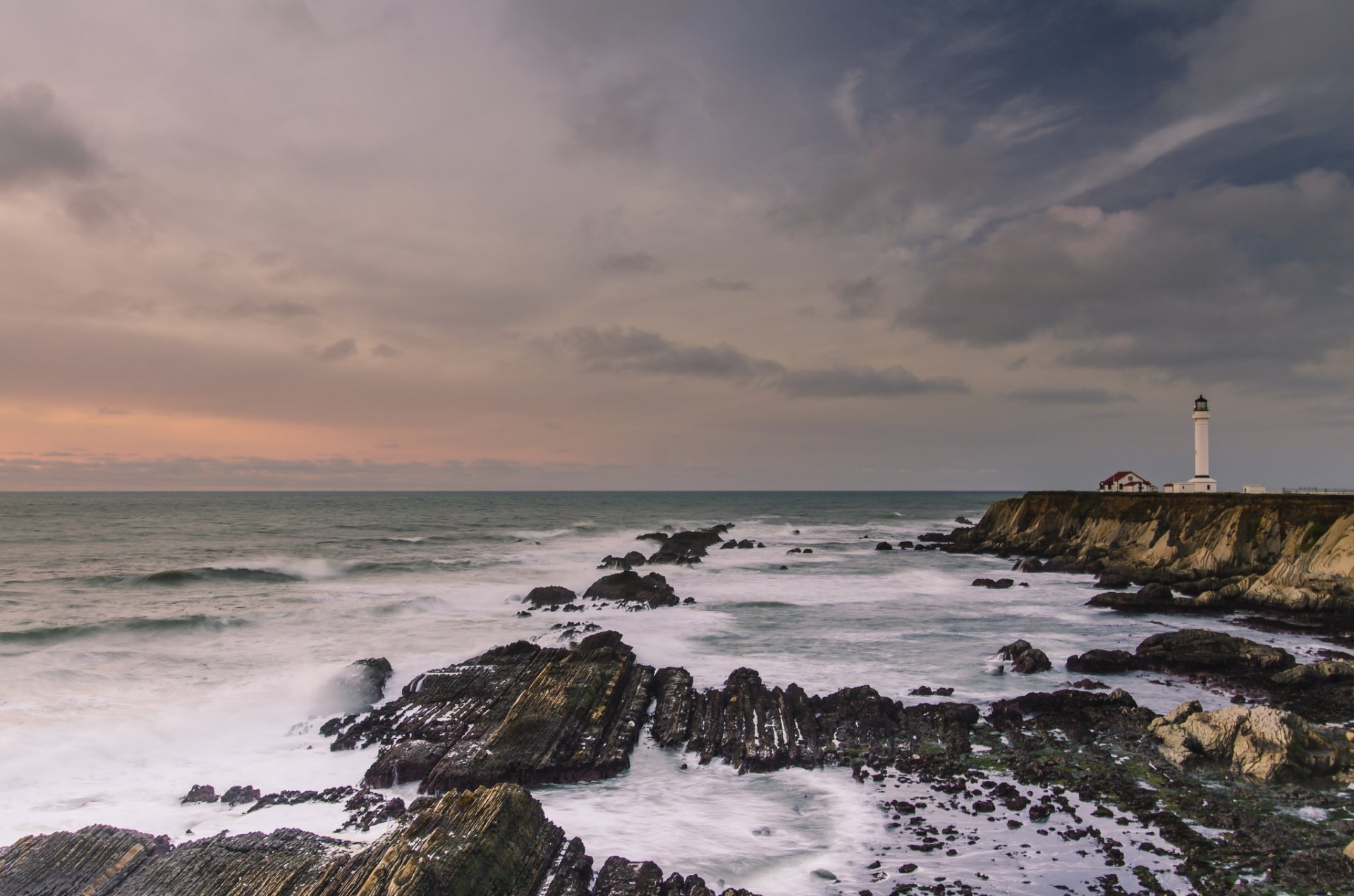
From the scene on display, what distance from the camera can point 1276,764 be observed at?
1059 cm

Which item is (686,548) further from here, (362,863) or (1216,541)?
(362,863)

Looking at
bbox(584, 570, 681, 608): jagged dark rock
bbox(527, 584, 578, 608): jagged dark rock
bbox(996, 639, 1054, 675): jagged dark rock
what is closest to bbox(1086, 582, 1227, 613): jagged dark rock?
bbox(996, 639, 1054, 675): jagged dark rock

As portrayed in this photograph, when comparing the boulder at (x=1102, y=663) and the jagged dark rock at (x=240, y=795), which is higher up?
the boulder at (x=1102, y=663)

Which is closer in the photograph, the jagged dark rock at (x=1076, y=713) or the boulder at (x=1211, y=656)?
the jagged dark rock at (x=1076, y=713)

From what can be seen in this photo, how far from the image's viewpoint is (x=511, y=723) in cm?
1285

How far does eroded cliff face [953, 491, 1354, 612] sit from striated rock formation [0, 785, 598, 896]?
27236 mm

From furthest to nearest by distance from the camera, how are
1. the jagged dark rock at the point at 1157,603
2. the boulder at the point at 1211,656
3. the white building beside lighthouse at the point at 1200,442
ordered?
the white building beside lighthouse at the point at 1200,442, the jagged dark rock at the point at 1157,603, the boulder at the point at 1211,656

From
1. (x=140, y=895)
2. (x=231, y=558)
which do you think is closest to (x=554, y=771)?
(x=140, y=895)

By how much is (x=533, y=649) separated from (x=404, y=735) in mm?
5142

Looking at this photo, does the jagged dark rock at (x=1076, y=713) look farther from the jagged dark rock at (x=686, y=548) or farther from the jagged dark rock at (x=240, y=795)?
the jagged dark rock at (x=686, y=548)

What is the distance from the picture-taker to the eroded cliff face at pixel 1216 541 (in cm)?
2556

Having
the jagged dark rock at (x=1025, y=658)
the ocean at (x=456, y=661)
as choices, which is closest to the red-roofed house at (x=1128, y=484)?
the ocean at (x=456, y=661)

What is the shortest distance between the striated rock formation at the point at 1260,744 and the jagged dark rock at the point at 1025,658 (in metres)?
4.88

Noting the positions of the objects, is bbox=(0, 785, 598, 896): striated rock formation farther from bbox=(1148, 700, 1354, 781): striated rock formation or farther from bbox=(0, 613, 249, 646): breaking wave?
bbox=(0, 613, 249, 646): breaking wave
